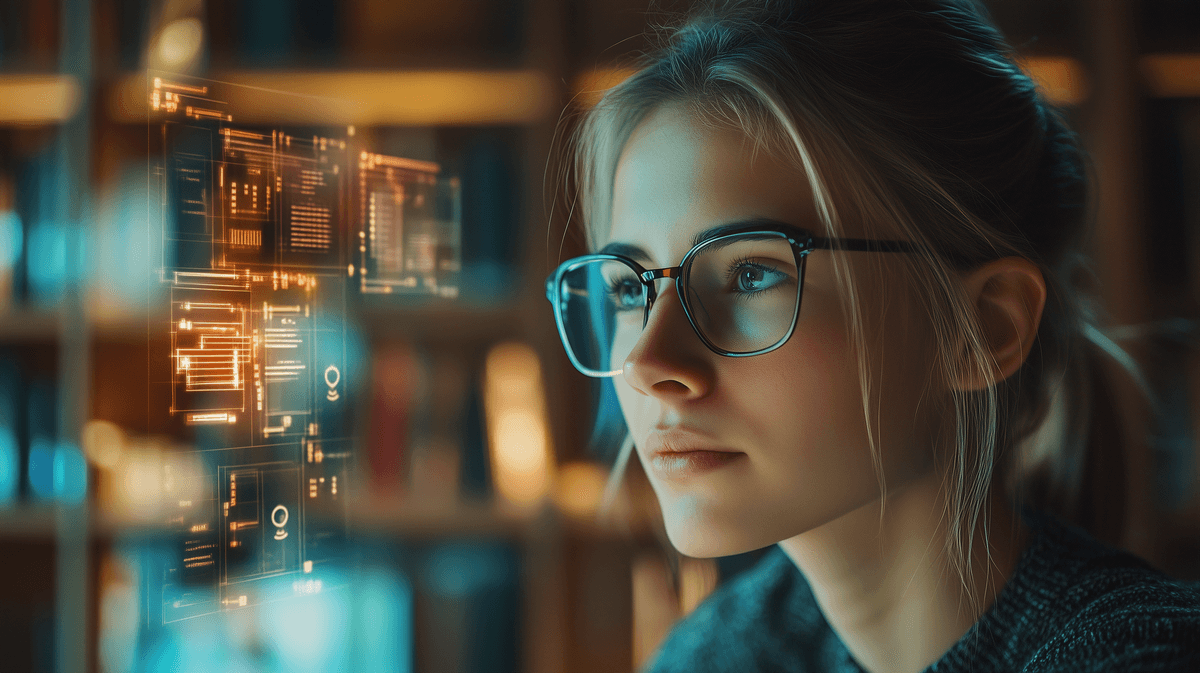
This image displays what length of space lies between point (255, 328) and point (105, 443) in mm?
140

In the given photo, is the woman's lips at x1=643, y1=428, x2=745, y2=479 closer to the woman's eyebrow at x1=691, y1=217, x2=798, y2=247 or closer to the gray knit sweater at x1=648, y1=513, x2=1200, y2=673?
the woman's eyebrow at x1=691, y1=217, x2=798, y2=247

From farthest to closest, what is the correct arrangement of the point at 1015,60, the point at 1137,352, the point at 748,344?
the point at 1137,352
the point at 1015,60
the point at 748,344

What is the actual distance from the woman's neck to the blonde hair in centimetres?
2

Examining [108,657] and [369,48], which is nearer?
[108,657]

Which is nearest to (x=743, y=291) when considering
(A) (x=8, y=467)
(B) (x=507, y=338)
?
(B) (x=507, y=338)

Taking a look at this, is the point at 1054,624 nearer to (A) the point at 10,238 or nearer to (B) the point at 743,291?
(B) the point at 743,291

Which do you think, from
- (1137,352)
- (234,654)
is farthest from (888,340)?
(1137,352)

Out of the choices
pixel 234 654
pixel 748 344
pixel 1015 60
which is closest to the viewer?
pixel 234 654

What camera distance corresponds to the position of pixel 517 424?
1449 mm

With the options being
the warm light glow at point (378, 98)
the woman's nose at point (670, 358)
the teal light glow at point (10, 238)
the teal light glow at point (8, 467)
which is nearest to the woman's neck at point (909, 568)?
the woman's nose at point (670, 358)

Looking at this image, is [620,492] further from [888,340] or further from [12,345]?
[12,345]

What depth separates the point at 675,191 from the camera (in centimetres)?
61

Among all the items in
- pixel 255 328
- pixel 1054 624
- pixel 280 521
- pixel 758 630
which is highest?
pixel 255 328

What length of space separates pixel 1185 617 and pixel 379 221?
67cm
